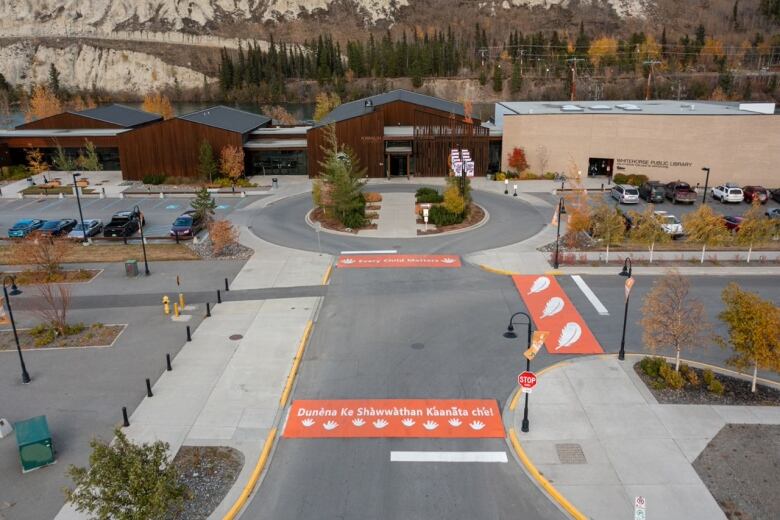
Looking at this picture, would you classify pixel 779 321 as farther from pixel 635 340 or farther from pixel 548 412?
pixel 548 412

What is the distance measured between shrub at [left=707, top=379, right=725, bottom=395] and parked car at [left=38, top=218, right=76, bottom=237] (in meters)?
37.1

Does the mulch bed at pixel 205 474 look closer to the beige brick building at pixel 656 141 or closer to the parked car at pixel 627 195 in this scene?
the parked car at pixel 627 195

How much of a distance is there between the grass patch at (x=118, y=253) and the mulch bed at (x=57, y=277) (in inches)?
77.4

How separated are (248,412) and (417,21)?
19355 centimetres

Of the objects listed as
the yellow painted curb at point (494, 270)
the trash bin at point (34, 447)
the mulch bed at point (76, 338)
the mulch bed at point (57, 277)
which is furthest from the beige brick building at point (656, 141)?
the trash bin at point (34, 447)

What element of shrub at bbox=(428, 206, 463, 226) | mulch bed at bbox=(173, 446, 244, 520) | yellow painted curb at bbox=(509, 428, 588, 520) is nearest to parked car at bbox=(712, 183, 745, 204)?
shrub at bbox=(428, 206, 463, 226)

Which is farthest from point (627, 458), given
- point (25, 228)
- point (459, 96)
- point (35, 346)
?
point (459, 96)

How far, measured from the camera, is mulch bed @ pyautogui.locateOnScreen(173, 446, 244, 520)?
49.4 feet

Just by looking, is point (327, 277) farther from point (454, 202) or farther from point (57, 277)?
point (57, 277)

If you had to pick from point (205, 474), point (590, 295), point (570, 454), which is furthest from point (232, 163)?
point (570, 454)

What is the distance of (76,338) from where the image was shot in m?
24.8

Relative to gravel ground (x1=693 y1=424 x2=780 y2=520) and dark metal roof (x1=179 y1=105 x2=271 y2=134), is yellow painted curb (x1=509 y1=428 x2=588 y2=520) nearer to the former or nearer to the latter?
gravel ground (x1=693 y1=424 x2=780 y2=520)

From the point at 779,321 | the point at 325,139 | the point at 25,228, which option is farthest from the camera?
the point at 325,139

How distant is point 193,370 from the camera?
21.9 metres
